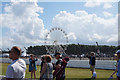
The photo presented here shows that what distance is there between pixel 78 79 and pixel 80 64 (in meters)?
10.5

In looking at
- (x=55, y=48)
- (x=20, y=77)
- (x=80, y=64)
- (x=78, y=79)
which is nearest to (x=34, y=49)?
(x=55, y=48)

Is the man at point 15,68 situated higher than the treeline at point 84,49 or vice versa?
the man at point 15,68

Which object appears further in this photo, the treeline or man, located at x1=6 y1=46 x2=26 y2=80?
the treeline

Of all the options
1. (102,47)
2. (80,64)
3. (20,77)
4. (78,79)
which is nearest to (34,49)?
(102,47)

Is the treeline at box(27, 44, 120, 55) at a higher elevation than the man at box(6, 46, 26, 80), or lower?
lower

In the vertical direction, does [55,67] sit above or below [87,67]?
above

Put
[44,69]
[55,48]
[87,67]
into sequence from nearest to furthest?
[44,69], [87,67], [55,48]

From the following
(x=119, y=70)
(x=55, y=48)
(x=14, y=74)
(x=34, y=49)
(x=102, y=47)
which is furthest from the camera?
(x=34, y=49)

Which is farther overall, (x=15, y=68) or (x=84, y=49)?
(x=84, y=49)

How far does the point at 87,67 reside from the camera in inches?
808

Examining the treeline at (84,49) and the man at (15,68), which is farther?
the treeline at (84,49)

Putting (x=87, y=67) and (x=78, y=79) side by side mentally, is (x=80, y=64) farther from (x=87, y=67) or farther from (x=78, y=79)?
(x=78, y=79)

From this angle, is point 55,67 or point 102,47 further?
point 102,47

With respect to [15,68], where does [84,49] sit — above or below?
below
